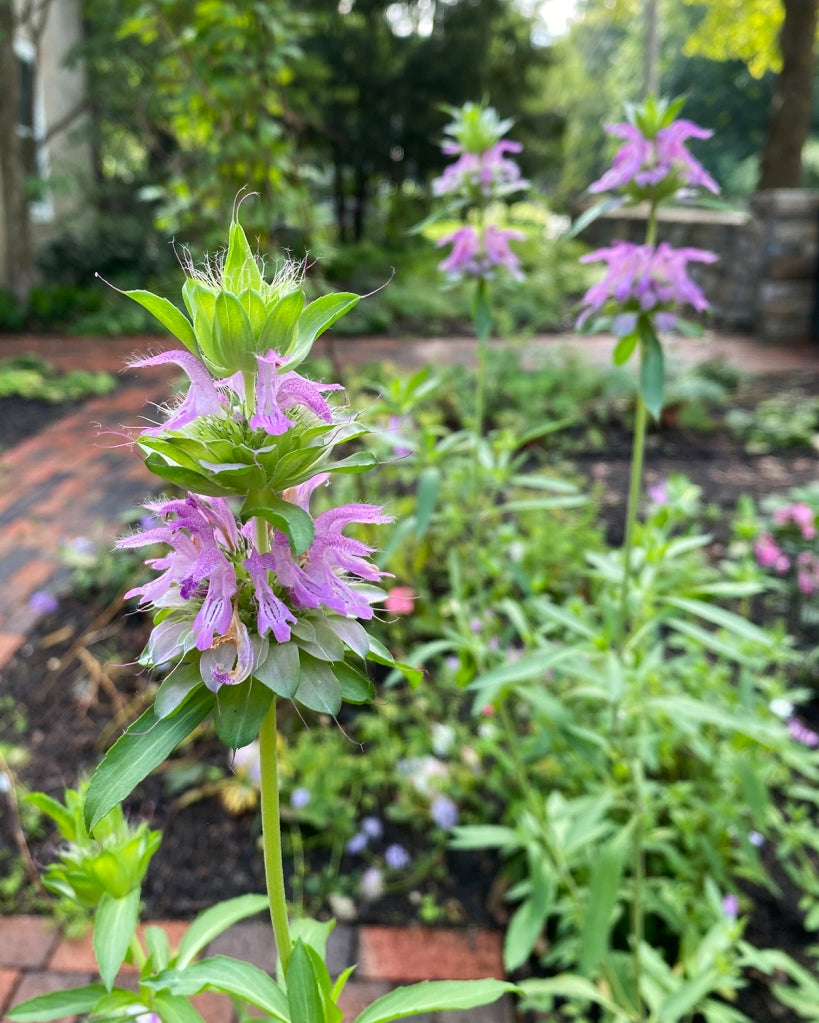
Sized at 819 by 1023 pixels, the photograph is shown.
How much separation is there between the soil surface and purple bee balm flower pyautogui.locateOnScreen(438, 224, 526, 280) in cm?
113

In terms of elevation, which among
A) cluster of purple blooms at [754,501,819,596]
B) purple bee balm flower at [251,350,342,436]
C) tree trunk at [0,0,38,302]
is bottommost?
cluster of purple blooms at [754,501,819,596]

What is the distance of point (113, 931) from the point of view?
729mm

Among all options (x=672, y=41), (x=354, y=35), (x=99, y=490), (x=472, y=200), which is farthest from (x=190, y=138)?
(x=672, y=41)

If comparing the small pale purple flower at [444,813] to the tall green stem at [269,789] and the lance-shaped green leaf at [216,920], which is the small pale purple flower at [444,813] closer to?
the lance-shaped green leaf at [216,920]

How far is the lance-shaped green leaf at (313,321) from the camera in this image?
0.58 m

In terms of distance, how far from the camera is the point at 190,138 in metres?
4.24

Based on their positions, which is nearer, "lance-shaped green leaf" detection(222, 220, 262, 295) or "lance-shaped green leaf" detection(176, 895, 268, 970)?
"lance-shaped green leaf" detection(222, 220, 262, 295)

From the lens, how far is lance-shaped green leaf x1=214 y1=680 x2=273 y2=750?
1.91ft

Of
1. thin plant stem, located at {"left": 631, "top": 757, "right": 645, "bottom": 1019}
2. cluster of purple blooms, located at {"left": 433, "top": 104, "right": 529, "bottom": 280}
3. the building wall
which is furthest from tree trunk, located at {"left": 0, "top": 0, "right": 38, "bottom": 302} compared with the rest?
thin plant stem, located at {"left": 631, "top": 757, "right": 645, "bottom": 1019}

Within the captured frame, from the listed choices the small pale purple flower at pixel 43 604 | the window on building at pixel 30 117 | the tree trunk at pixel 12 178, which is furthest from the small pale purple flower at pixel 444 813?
the window on building at pixel 30 117

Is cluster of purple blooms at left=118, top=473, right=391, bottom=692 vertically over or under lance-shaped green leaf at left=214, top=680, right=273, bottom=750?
over

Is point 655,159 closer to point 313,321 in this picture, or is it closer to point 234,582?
point 313,321

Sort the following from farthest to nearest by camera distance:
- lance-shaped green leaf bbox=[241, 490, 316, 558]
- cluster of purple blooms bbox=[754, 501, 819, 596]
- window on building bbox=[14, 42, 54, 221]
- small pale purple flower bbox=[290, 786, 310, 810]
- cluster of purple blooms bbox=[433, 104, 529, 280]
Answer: window on building bbox=[14, 42, 54, 221]
cluster of purple blooms bbox=[754, 501, 819, 596]
small pale purple flower bbox=[290, 786, 310, 810]
cluster of purple blooms bbox=[433, 104, 529, 280]
lance-shaped green leaf bbox=[241, 490, 316, 558]

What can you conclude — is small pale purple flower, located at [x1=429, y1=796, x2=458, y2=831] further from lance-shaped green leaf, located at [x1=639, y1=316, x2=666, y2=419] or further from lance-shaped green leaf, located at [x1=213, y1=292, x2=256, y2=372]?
lance-shaped green leaf, located at [x1=213, y1=292, x2=256, y2=372]
